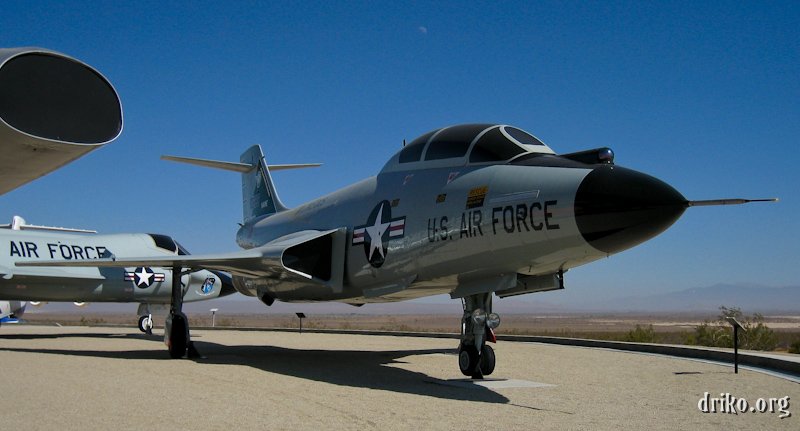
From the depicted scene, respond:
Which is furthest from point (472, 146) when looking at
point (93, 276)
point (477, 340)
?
point (93, 276)

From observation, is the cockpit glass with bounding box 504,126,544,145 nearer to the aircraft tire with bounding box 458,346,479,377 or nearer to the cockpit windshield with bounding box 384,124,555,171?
the cockpit windshield with bounding box 384,124,555,171

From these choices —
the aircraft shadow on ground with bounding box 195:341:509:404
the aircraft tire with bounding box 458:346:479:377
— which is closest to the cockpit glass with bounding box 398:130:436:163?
the aircraft tire with bounding box 458:346:479:377

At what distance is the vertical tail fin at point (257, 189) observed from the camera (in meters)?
19.8

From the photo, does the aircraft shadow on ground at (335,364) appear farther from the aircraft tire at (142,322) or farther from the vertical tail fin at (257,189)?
the aircraft tire at (142,322)

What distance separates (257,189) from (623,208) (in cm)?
1469

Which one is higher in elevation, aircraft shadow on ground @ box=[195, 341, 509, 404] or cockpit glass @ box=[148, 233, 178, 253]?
cockpit glass @ box=[148, 233, 178, 253]

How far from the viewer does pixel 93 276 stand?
22500 millimetres

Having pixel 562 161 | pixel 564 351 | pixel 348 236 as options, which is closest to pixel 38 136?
pixel 562 161

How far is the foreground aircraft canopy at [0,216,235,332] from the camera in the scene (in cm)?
2095

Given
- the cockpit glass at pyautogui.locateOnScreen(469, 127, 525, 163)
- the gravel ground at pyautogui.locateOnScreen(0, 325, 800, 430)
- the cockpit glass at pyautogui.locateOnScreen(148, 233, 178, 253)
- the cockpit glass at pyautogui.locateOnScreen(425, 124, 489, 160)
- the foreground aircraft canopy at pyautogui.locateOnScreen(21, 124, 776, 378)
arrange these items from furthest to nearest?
the cockpit glass at pyautogui.locateOnScreen(148, 233, 178, 253) → the cockpit glass at pyautogui.locateOnScreen(425, 124, 489, 160) → the cockpit glass at pyautogui.locateOnScreen(469, 127, 525, 163) → the foreground aircraft canopy at pyautogui.locateOnScreen(21, 124, 776, 378) → the gravel ground at pyautogui.locateOnScreen(0, 325, 800, 430)

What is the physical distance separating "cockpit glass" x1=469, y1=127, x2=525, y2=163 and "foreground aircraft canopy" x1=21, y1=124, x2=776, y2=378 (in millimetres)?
22

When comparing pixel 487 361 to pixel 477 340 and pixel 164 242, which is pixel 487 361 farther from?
pixel 164 242

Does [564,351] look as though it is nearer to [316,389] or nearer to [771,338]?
[771,338]

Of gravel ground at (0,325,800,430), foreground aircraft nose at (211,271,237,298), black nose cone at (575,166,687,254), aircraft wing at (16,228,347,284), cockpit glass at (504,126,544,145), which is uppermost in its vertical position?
cockpit glass at (504,126,544,145)
